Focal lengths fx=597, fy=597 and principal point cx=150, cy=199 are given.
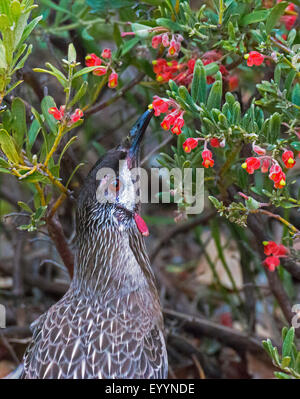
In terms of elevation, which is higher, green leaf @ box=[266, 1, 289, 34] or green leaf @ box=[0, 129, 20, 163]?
green leaf @ box=[266, 1, 289, 34]

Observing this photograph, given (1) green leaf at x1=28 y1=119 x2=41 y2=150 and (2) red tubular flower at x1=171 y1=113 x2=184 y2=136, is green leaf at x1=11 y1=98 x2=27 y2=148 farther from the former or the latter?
(2) red tubular flower at x1=171 y1=113 x2=184 y2=136

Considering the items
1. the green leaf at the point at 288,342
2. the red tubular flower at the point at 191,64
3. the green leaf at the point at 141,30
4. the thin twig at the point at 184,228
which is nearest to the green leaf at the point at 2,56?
the green leaf at the point at 141,30

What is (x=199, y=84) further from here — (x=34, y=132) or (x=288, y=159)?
(x=34, y=132)

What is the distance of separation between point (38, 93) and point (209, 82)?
0.82 m

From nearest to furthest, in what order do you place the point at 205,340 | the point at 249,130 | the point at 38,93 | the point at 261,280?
the point at 249,130
the point at 38,93
the point at 205,340
the point at 261,280

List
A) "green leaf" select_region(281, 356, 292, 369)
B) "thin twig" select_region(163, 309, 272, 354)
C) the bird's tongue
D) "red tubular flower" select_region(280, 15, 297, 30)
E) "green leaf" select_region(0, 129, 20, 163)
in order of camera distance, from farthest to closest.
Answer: "thin twig" select_region(163, 309, 272, 354)
the bird's tongue
"red tubular flower" select_region(280, 15, 297, 30)
"green leaf" select_region(0, 129, 20, 163)
"green leaf" select_region(281, 356, 292, 369)

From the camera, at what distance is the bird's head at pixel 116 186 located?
2346 millimetres

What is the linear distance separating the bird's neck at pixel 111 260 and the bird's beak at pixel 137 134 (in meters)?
0.25

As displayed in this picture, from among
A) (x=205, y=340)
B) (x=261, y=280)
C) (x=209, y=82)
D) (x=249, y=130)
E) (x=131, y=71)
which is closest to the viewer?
(x=249, y=130)

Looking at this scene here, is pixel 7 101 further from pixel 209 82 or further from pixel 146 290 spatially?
A: pixel 146 290

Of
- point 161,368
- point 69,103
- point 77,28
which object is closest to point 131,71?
point 77,28

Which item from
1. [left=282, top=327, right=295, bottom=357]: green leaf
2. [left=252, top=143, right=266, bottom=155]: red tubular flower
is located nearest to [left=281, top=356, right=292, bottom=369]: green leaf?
[left=282, top=327, right=295, bottom=357]: green leaf

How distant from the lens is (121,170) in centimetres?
235

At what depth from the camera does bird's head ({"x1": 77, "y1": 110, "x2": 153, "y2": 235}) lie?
235cm
